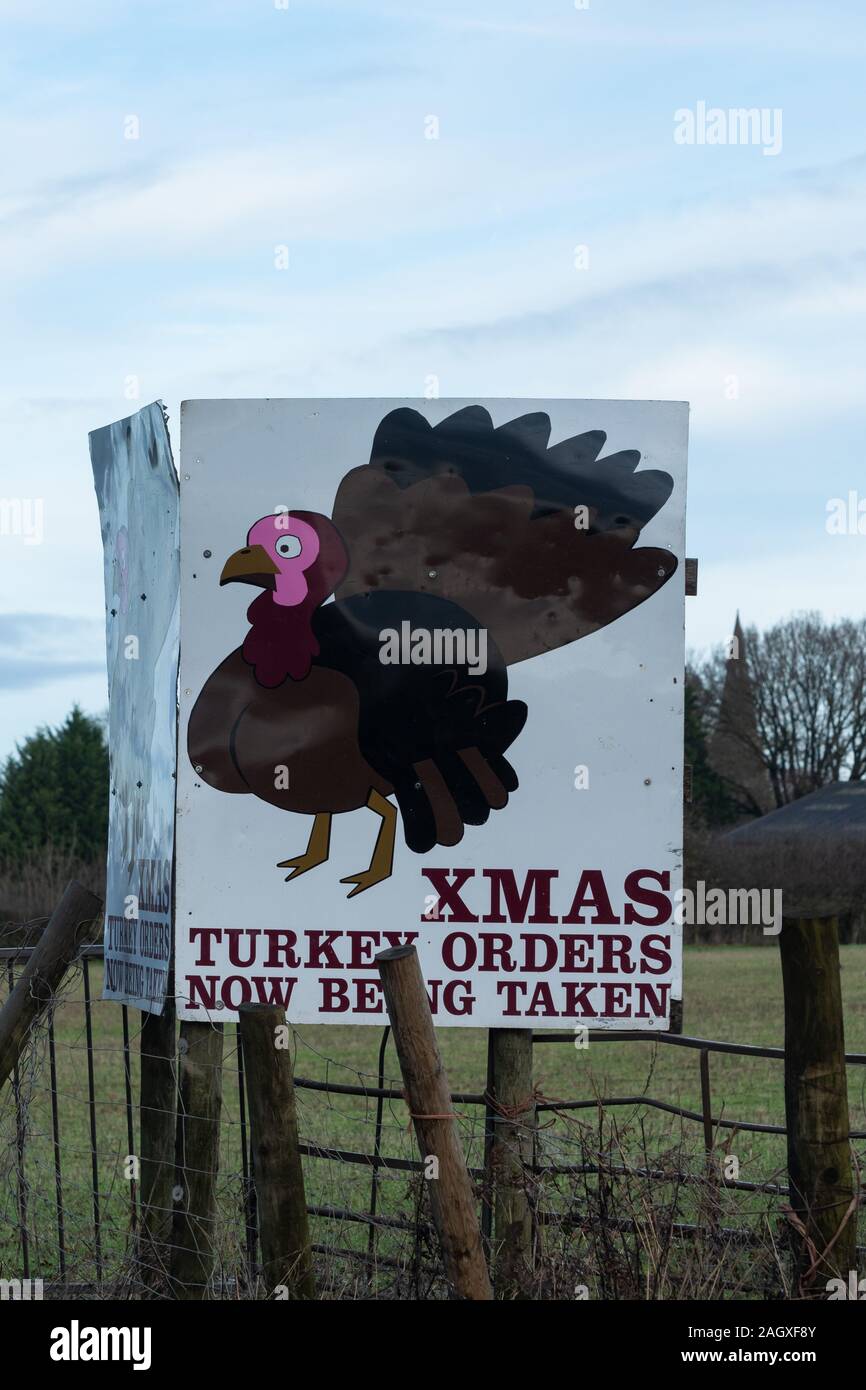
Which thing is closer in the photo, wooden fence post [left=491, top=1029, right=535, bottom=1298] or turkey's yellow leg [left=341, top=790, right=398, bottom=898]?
wooden fence post [left=491, top=1029, right=535, bottom=1298]

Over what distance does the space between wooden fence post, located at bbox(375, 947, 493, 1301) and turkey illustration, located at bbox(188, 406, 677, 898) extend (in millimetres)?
1355

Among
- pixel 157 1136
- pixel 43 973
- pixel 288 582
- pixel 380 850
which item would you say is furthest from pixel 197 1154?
pixel 288 582

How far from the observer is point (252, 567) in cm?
588

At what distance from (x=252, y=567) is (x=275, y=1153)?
2.21m

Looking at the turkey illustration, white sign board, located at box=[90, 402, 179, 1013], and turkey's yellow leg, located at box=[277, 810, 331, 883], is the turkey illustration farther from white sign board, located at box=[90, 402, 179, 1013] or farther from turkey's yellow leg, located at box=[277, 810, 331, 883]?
white sign board, located at box=[90, 402, 179, 1013]

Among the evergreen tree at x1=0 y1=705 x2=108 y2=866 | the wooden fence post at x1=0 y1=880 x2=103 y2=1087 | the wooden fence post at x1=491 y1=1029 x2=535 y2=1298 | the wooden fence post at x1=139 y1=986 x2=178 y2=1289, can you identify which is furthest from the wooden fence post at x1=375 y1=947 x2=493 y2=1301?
the evergreen tree at x1=0 y1=705 x2=108 y2=866

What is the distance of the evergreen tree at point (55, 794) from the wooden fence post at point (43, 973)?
4213cm

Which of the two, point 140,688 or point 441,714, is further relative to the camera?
point 140,688

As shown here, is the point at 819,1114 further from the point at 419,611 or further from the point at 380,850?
the point at 419,611

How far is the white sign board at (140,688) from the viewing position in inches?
240

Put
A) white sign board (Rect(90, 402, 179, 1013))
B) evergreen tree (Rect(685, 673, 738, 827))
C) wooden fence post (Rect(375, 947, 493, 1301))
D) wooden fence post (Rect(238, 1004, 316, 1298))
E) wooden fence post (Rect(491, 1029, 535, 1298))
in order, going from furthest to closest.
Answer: evergreen tree (Rect(685, 673, 738, 827)) → white sign board (Rect(90, 402, 179, 1013)) → wooden fence post (Rect(491, 1029, 535, 1298)) → wooden fence post (Rect(238, 1004, 316, 1298)) → wooden fence post (Rect(375, 947, 493, 1301))

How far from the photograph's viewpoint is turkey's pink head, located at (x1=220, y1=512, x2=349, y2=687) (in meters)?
5.84

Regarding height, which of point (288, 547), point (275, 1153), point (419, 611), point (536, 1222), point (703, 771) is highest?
point (703, 771)
